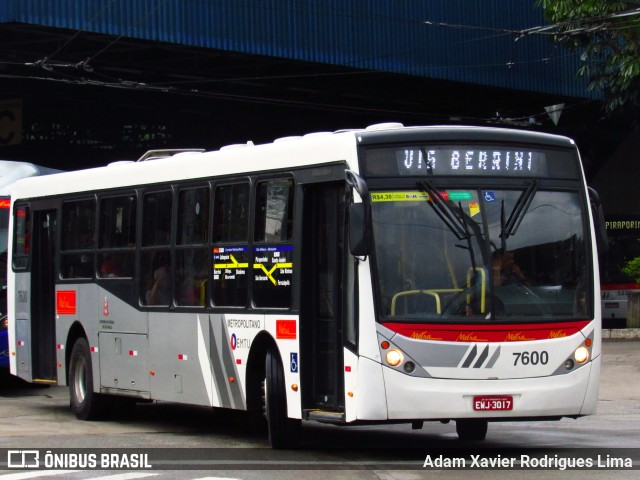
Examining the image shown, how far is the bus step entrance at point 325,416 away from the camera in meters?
11.2

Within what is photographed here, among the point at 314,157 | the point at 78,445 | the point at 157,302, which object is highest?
the point at 314,157

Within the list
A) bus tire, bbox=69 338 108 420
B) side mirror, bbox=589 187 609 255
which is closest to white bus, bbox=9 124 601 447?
side mirror, bbox=589 187 609 255

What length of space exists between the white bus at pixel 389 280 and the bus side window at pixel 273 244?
2 centimetres

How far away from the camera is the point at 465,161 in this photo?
11406 mm

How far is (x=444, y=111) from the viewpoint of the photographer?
44.2m

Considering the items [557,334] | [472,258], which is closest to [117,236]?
[472,258]

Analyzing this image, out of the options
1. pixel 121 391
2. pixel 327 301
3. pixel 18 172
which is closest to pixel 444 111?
pixel 18 172

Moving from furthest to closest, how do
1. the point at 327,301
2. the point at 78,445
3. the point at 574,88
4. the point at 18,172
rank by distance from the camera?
the point at 574,88
the point at 18,172
the point at 78,445
the point at 327,301

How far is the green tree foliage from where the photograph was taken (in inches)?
1103

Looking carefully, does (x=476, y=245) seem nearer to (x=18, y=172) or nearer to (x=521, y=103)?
(x=18, y=172)

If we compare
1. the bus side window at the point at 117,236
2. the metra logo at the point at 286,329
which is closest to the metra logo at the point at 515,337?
the metra logo at the point at 286,329

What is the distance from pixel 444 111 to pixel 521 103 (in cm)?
322

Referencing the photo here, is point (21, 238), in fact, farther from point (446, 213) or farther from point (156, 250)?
point (446, 213)

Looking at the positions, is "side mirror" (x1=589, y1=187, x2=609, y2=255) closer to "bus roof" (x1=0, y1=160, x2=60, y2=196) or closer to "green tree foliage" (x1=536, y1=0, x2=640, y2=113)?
"bus roof" (x1=0, y1=160, x2=60, y2=196)
